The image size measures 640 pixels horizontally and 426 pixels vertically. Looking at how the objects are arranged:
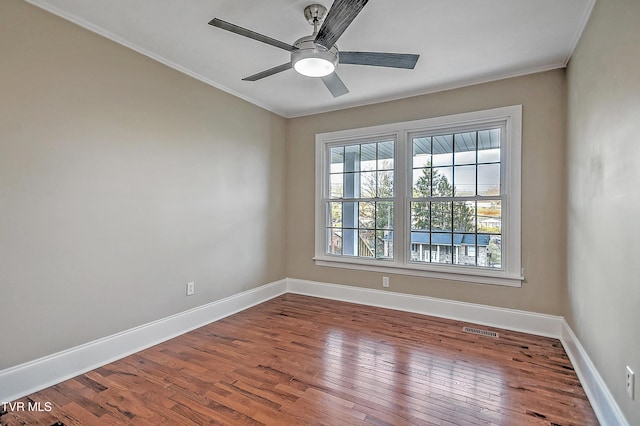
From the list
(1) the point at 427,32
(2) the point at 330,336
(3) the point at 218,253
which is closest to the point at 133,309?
(3) the point at 218,253

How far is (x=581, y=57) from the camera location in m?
2.41

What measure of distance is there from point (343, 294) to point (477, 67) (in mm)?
2999

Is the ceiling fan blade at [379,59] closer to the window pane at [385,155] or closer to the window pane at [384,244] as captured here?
the window pane at [385,155]

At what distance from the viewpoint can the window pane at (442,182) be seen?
3557mm

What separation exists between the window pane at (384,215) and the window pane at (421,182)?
361mm

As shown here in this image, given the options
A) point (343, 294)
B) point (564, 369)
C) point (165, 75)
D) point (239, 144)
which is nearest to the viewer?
point (564, 369)

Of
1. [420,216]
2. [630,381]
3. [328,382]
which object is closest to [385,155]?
[420,216]

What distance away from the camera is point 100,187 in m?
2.42

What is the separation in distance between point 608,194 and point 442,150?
75.2 inches

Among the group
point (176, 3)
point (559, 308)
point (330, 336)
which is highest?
point (176, 3)

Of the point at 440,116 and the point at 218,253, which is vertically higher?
the point at 440,116

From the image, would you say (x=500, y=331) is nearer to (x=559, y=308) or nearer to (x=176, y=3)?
(x=559, y=308)

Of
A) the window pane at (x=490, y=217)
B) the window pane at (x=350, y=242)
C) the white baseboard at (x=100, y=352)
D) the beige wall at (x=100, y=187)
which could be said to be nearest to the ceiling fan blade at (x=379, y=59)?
the beige wall at (x=100, y=187)

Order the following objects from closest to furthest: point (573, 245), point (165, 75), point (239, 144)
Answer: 1. point (573, 245)
2. point (165, 75)
3. point (239, 144)
